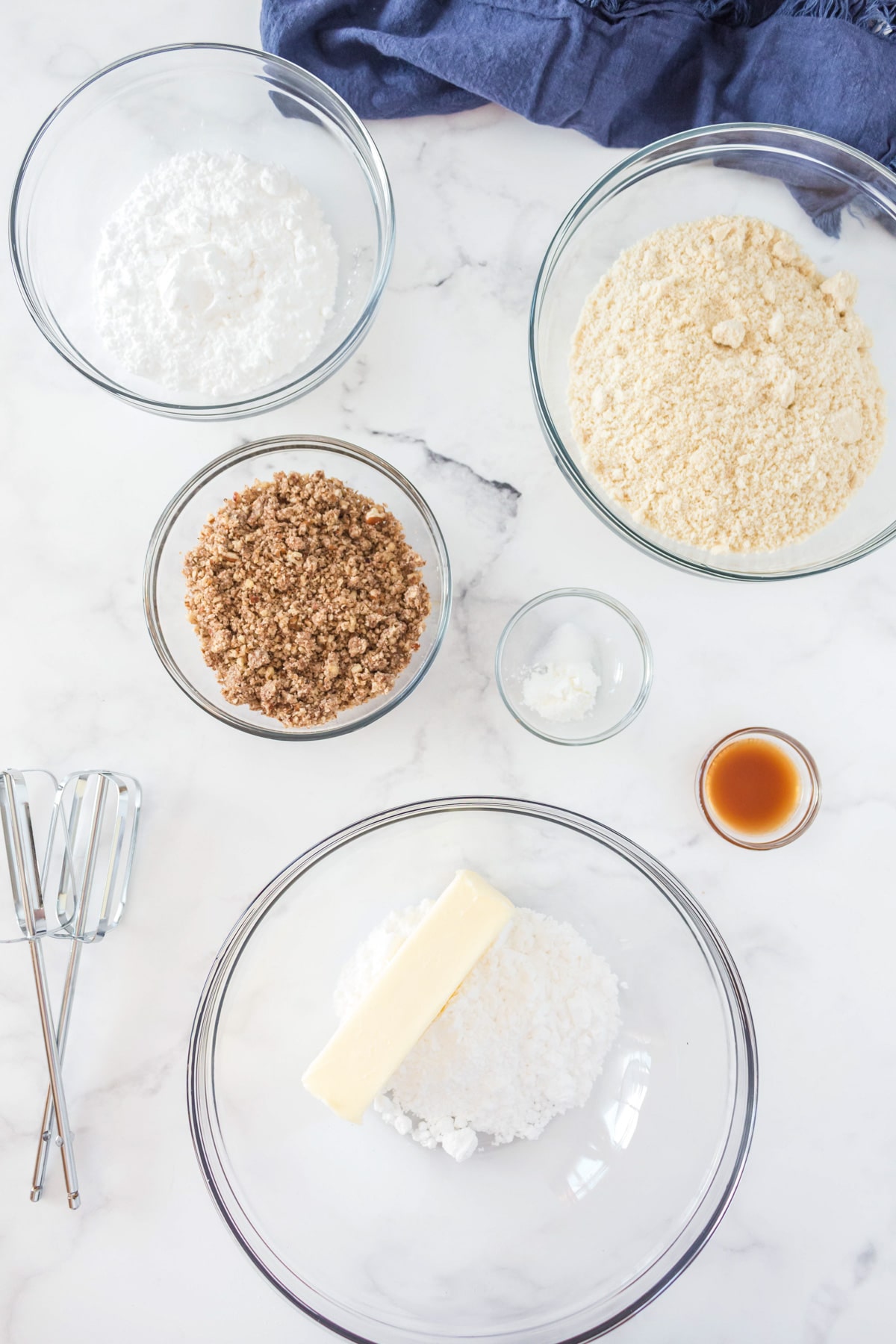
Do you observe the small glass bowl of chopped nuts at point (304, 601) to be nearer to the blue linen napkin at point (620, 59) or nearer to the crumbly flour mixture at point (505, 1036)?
the crumbly flour mixture at point (505, 1036)

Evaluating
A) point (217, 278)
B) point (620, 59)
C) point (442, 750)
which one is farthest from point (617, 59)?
point (442, 750)

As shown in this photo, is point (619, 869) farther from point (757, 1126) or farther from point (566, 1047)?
point (757, 1126)

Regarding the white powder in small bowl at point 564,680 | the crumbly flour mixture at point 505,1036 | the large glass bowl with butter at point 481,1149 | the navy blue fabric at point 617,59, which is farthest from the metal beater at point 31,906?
the navy blue fabric at point 617,59

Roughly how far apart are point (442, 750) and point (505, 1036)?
0.47 m

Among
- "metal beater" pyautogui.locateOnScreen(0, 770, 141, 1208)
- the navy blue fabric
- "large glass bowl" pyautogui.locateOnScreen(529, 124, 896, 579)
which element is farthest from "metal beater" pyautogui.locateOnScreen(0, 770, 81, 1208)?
the navy blue fabric

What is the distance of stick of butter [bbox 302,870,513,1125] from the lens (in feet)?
3.98

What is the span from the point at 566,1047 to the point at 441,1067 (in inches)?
7.7

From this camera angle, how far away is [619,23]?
1354mm

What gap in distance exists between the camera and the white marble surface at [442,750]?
145 cm

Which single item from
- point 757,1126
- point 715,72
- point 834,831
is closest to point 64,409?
point 715,72

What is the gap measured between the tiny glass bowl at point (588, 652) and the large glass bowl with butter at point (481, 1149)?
19 centimetres

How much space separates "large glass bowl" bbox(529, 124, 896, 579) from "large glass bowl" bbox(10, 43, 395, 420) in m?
0.33

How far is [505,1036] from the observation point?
1263 millimetres

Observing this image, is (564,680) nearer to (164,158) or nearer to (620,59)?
(620,59)
